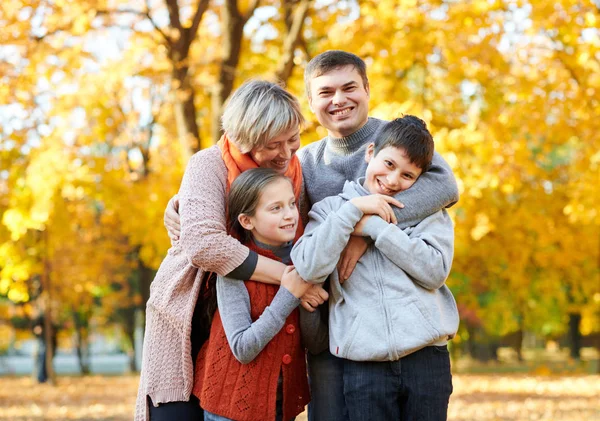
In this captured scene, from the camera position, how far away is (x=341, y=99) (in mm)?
3102

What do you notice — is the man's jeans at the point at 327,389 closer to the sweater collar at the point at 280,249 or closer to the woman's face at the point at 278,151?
the sweater collar at the point at 280,249

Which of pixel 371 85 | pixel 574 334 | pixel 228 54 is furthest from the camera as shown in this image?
pixel 574 334

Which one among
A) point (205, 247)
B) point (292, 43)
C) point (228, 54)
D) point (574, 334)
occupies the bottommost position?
point (574, 334)

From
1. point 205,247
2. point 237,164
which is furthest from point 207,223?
point 237,164

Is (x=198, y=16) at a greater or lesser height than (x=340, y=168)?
greater

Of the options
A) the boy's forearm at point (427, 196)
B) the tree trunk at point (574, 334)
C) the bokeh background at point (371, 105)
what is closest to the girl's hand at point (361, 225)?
the boy's forearm at point (427, 196)

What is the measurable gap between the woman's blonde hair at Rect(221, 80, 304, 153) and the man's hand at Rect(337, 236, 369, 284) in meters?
0.50

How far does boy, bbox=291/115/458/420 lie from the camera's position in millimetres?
2666

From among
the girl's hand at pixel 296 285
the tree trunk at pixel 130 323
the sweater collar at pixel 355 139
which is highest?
the sweater collar at pixel 355 139

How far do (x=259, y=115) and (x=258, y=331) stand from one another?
31.5 inches

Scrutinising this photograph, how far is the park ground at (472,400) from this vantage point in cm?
1024

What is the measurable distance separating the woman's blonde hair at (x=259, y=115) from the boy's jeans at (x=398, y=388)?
917mm

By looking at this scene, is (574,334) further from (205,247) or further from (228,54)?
(205,247)

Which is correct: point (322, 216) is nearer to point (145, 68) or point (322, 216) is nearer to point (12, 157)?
point (145, 68)
